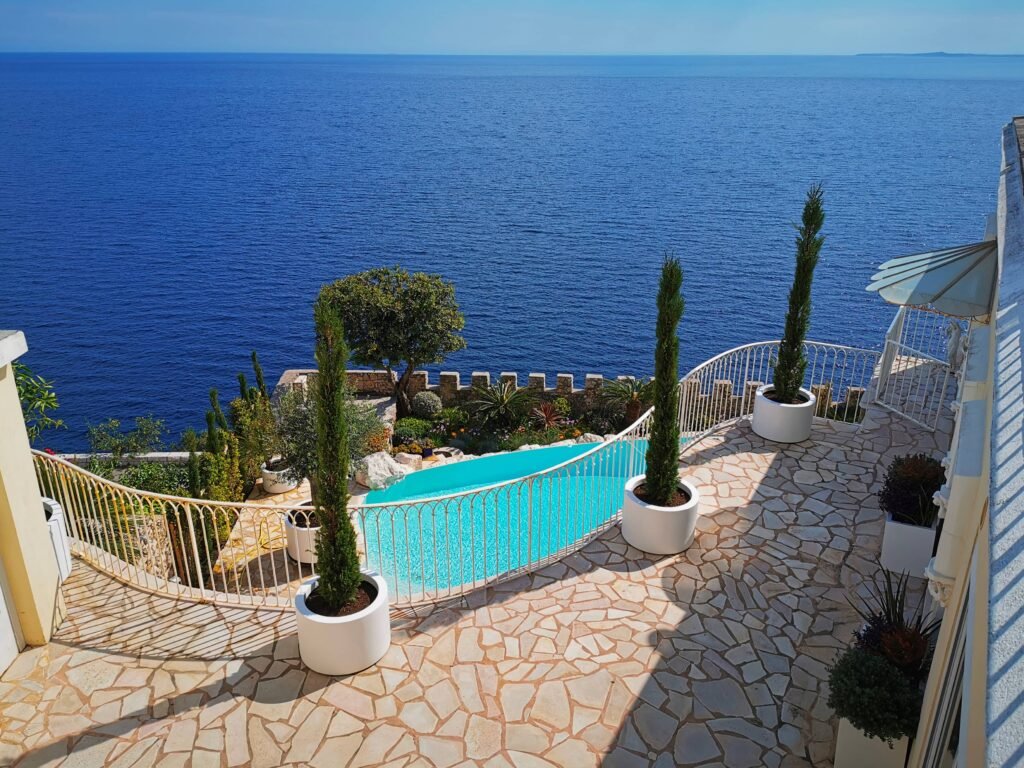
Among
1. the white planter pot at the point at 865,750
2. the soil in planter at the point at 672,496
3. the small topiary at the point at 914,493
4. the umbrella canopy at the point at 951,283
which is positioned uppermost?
the umbrella canopy at the point at 951,283

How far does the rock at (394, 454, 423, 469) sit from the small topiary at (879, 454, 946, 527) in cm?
1104

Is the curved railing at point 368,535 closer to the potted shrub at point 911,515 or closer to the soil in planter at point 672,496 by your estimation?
the soil in planter at point 672,496

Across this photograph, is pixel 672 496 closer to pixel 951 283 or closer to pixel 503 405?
pixel 951 283

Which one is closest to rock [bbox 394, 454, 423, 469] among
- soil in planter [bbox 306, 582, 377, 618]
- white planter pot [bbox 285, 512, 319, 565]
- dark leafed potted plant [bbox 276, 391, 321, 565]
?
dark leafed potted plant [bbox 276, 391, 321, 565]

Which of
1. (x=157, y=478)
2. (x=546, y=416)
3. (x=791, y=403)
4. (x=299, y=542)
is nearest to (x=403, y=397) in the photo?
(x=546, y=416)

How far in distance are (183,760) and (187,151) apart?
103263 millimetres

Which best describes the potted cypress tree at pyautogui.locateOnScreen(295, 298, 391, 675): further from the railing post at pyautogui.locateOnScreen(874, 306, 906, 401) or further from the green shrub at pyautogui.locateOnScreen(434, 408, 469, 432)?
the green shrub at pyautogui.locateOnScreen(434, 408, 469, 432)

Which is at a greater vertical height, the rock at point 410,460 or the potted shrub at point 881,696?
the potted shrub at point 881,696

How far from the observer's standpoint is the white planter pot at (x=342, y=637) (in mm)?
7652

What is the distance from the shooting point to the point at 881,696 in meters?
6.38

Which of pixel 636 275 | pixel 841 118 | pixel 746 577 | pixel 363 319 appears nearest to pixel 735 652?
pixel 746 577

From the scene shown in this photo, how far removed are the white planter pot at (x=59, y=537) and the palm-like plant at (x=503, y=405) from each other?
15632mm

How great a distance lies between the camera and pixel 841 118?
123 metres

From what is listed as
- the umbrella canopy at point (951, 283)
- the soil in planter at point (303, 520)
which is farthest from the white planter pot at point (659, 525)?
the soil in planter at point (303, 520)
